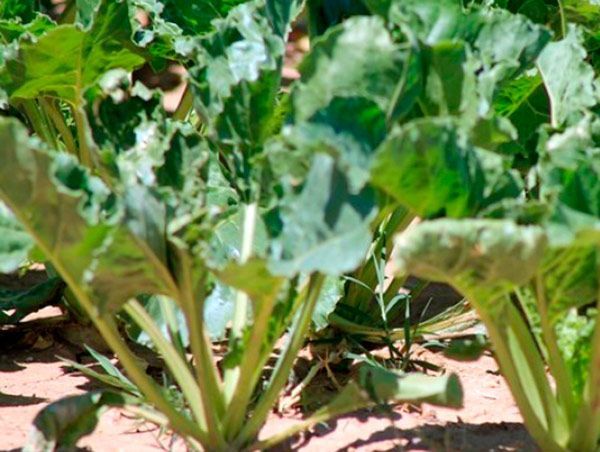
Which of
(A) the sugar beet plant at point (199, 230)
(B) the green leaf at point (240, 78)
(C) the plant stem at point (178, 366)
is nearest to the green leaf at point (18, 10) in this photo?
(A) the sugar beet plant at point (199, 230)

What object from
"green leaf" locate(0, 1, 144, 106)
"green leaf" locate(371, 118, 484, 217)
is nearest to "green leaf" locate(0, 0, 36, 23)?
"green leaf" locate(0, 1, 144, 106)

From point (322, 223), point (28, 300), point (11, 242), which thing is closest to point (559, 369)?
point (322, 223)

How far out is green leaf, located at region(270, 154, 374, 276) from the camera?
167 centimetres

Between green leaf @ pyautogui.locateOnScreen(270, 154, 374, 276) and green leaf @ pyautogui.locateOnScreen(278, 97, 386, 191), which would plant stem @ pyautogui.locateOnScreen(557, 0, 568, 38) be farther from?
green leaf @ pyautogui.locateOnScreen(270, 154, 374, 276)

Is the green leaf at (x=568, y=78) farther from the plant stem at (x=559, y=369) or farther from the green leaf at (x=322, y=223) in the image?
the green leaf at (x=322, y=223)

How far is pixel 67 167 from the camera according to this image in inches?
72.4

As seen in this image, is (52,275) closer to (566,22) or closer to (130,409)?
(130,409)

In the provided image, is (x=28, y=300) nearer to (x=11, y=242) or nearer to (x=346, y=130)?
(x=11, y=242)

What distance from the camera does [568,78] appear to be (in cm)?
220

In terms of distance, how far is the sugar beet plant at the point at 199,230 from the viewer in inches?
67.7

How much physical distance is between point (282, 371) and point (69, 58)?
34.5 inches

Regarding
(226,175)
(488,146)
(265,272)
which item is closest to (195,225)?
(265,272)

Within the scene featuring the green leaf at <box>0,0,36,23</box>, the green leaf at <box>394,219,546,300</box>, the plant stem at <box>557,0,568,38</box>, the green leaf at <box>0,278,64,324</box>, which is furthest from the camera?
the green leaf at <box>0,0,36,23</box>

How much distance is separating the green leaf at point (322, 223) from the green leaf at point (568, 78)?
572 mm
